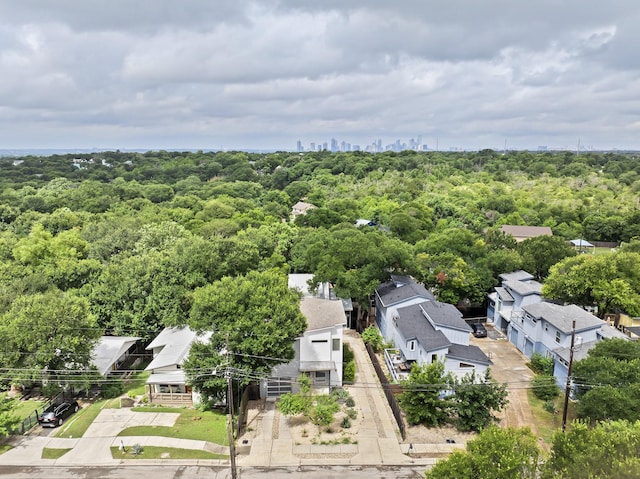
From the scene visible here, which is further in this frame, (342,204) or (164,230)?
(342,204)

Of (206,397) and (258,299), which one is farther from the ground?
(258,299)

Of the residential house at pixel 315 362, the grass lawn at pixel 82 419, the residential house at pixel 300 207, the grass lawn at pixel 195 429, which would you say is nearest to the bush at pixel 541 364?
the residential house at pixel 315 362

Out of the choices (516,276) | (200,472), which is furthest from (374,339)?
(200,472)

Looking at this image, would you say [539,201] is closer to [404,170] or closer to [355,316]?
[404,170]

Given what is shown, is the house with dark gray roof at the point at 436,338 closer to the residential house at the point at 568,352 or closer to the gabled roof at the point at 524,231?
Result: the residential house at the point at 568,352

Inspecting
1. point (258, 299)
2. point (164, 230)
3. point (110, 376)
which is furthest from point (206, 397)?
point (164, 230)

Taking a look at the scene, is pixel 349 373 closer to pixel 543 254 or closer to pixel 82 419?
pixel 82 419
